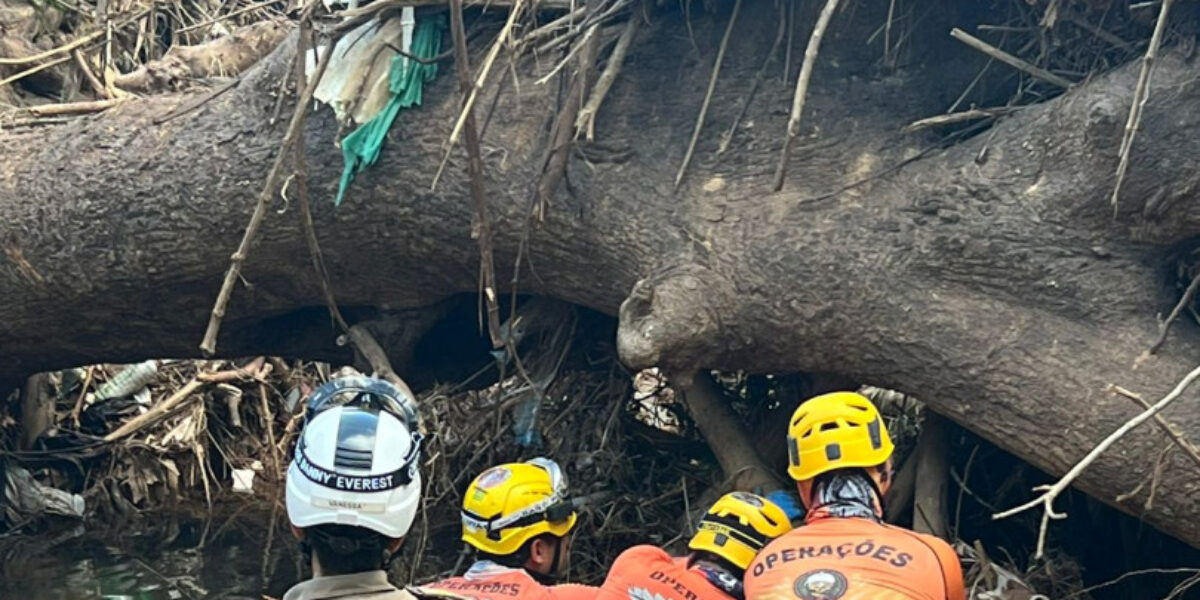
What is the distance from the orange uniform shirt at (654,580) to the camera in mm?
4203

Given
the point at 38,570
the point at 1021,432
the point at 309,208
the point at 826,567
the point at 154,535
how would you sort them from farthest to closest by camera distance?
the point at 154,535, the point at 38,570, the point at 309,208, the point at 1021,432, the point at 826,567

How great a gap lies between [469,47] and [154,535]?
4.13 meters

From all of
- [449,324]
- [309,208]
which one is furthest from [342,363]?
[309,208]

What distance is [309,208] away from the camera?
5.17m

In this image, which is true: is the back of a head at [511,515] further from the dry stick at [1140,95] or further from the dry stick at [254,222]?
the dry stick at [1140,95]

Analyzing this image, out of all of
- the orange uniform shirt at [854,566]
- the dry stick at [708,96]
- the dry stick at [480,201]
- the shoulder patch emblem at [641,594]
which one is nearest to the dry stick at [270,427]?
the dry stick at [480,201]

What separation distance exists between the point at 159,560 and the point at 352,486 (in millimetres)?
5124

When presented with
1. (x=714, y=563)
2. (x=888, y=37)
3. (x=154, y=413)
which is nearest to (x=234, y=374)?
(x=154, y=413)

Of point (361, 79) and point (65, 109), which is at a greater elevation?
point (361, 79)

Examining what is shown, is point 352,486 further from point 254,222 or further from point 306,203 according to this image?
point 306,203

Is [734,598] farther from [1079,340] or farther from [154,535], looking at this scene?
[154,535]

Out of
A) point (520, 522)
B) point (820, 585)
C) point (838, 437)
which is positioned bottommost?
point (520, 522)

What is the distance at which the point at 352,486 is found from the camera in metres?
2.81

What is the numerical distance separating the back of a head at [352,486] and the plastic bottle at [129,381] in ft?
22.5
